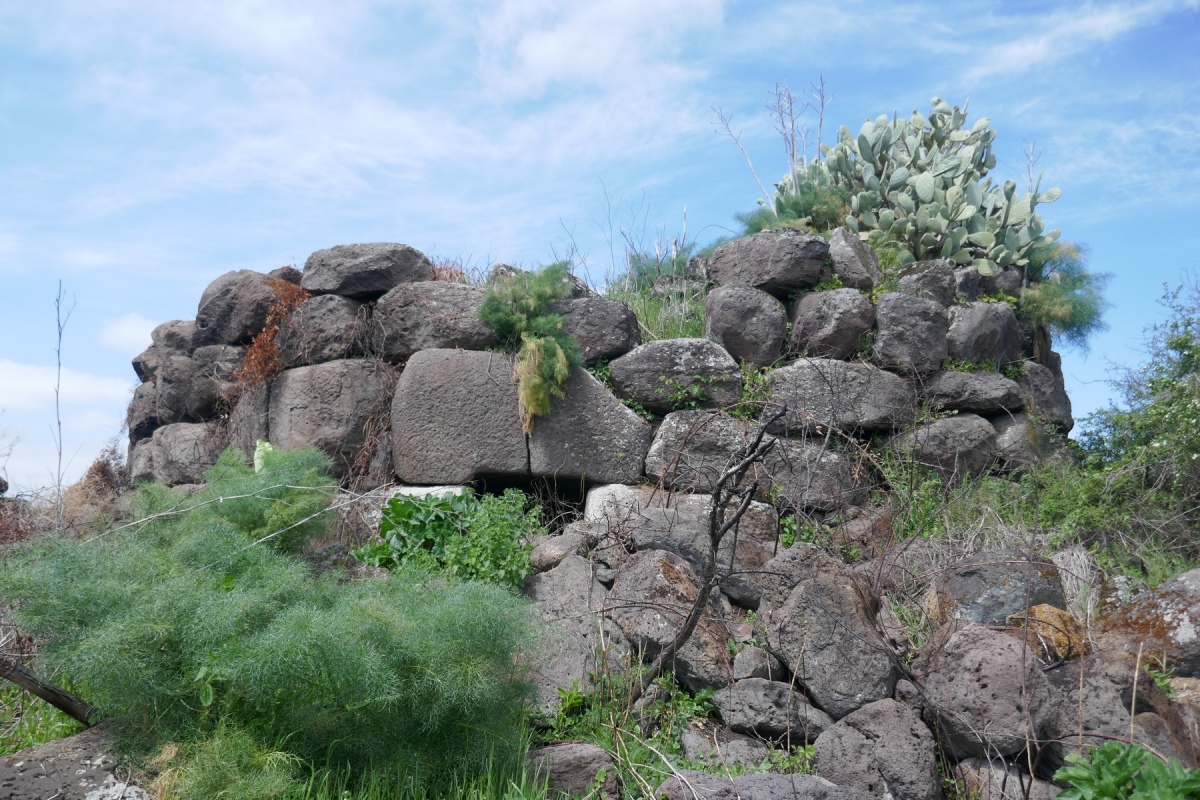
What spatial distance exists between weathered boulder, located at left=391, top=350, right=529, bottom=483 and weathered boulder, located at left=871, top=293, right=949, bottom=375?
10.9ft

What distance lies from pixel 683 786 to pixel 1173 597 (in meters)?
3.45

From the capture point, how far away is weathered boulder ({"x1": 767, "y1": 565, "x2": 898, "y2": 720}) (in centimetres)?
500

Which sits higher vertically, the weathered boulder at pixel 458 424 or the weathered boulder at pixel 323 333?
the weathered boulder at pixel 323 333

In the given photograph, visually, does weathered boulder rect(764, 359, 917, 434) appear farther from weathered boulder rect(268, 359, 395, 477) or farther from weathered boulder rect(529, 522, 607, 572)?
weathered boulder rect(268, 359, 395, 477)

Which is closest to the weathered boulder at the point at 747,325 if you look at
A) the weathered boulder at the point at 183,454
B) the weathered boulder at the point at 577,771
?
the weathered boulder at the point at 577,771

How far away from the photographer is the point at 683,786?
4301 millimetres

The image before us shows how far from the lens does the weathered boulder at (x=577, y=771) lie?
14.9ft

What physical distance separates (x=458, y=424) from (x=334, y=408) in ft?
3.67

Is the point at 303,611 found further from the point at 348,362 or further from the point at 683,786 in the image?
the point at 348,362

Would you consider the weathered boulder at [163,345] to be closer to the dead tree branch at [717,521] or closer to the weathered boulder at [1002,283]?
the dead tree branch at [717,521]

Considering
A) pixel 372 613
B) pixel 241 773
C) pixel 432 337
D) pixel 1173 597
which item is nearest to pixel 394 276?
pixel 432 337

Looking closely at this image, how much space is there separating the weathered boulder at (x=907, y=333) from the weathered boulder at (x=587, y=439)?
238 cm

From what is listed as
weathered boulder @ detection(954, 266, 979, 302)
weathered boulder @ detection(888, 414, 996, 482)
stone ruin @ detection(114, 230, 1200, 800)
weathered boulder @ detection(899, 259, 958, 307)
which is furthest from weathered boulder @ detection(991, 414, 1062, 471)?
weathered boulder @ detection(954, 266, 979, 302)

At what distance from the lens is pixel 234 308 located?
8727mm
